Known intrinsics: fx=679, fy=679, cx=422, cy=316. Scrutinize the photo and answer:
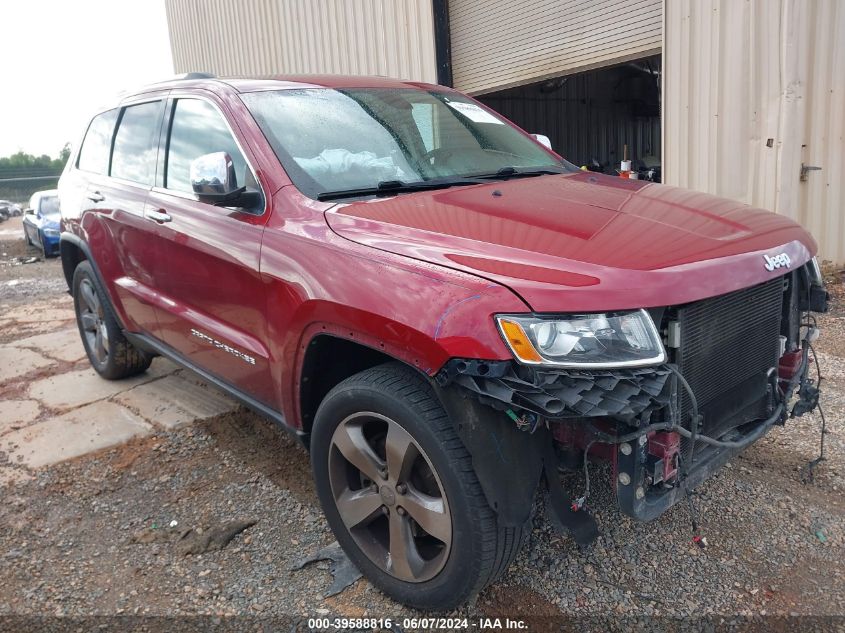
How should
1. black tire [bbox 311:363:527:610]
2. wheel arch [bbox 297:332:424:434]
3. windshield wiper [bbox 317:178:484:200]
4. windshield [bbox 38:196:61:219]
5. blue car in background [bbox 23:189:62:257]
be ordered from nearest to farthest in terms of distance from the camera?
black tire [bbox 311:363:527:610]
wheel arch [bbox 297:332:424:434]
windshield wiper [bbox 317:178:484:200]
blue car in background [bbox 23:189:62:257]
windshield [bbox 38:196:61:219]

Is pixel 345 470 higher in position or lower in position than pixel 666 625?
higher

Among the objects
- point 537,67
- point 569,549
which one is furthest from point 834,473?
point 537,67

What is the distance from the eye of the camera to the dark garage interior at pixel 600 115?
13352mm

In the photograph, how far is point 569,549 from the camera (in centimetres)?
266

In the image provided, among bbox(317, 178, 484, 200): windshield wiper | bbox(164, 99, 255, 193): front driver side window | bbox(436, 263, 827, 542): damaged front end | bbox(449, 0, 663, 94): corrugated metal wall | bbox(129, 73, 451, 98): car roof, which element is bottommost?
bbox(436, 263, 827, 542): damaged front end

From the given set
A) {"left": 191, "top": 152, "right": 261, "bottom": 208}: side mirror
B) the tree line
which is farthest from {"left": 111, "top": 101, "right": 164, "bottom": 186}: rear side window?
the tree line

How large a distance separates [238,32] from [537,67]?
715 cm

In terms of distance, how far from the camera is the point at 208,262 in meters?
3.02

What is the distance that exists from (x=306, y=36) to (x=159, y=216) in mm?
8873

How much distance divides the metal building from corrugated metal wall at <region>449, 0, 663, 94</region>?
0.05ft

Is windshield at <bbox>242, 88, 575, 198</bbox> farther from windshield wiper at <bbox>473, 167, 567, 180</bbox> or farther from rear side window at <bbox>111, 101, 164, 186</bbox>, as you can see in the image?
rear side window at <bbox>111, 101, 164, 186</bbox>

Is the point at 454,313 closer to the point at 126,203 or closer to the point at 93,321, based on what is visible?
the point at 126,203

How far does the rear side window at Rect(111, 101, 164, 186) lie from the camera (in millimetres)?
3709

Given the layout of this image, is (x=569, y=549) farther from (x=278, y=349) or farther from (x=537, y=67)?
(x=537, y=67)
